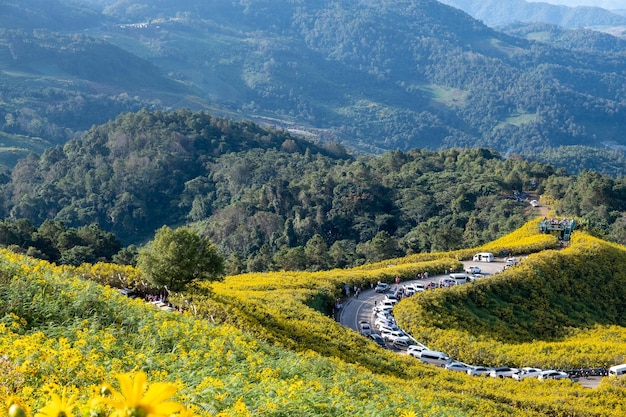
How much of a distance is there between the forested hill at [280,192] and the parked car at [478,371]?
2946 centimetres

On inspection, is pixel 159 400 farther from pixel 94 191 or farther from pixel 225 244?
pixel 94 191

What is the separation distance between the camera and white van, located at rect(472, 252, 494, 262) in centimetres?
4128

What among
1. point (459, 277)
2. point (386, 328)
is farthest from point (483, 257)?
point (386, 328)

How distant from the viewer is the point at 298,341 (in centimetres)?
1966

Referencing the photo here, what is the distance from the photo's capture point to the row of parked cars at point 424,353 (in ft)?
80.1

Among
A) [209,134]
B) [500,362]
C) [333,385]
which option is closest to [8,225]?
[500,362]

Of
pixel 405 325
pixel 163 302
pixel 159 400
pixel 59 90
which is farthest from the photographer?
pixel 59 90

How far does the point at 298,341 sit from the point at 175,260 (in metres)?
5.14

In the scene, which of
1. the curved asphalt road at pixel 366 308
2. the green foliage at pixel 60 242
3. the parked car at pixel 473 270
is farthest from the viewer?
the green foliage at pixel 60 242

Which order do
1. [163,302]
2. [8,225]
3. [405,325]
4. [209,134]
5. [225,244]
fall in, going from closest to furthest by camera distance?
[163,302]
[405,325]
[8,225]
[225,244]
[209,134]

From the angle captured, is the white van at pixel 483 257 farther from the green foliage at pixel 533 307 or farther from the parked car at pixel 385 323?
the parked car at pixel 385 323

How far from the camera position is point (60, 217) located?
317 ft

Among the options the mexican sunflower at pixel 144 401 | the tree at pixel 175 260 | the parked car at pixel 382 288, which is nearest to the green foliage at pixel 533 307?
the parked car at pixel 382 288

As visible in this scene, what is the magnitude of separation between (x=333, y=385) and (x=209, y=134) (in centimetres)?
11274
